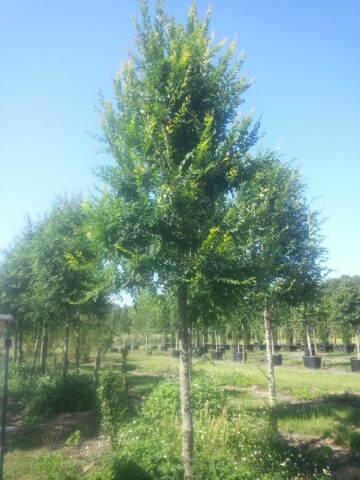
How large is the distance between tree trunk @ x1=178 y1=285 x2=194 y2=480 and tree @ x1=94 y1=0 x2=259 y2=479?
2 centimetres

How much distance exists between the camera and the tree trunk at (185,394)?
17.1 feet

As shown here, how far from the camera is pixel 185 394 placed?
17.9 feet

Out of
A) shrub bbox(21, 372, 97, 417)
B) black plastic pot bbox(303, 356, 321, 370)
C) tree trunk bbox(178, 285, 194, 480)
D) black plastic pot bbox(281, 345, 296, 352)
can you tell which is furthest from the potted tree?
tree trunk bbox(178, 285, 194, 480)

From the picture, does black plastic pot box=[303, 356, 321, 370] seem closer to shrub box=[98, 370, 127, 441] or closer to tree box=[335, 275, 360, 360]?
tree box=[335, 275, 360, 360]

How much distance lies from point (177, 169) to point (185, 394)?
3.59m

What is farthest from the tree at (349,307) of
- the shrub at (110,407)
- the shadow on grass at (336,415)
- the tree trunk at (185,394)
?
the tree trunk at (185,394)

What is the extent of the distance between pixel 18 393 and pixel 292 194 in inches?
488

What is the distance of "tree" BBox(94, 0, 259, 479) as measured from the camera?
5254mm

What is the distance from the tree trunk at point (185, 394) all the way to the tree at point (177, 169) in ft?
0.05

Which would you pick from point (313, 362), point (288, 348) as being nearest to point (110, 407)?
point (313, 362)

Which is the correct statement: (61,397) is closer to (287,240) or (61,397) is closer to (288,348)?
(287,240)

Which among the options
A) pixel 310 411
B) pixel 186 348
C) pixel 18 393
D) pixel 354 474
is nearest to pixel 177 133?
pixel 186 348

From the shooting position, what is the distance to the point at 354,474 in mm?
5945

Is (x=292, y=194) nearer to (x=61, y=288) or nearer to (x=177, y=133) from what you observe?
(x=177, y=133)
